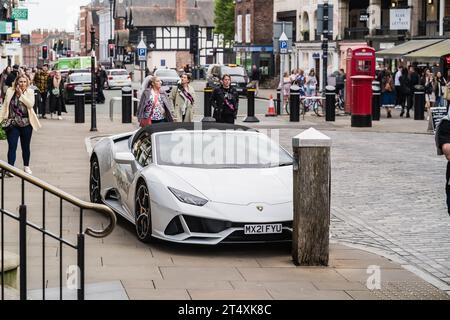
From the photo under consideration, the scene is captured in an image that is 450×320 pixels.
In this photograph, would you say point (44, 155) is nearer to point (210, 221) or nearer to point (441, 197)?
point (441, 197)

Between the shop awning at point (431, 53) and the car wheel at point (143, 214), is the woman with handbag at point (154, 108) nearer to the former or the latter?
the car wheel at point (143, 214)

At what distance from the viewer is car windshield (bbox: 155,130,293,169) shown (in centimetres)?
1125

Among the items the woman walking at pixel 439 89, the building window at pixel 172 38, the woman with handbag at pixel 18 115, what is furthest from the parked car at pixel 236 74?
the building window at pixel 172 38

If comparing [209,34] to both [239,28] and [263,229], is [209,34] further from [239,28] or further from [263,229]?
[263,229]

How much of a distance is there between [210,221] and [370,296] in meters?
2.21

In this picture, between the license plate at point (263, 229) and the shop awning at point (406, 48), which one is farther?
the shop awning at point (406, 48)

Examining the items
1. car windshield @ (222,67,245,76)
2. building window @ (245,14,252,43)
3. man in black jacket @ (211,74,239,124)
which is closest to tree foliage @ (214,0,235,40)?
building window @ (245,14,252,43)

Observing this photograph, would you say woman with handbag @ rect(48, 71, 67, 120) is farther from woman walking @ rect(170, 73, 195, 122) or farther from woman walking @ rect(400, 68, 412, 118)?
woman walking @ rect(170, 73, 195, 122)

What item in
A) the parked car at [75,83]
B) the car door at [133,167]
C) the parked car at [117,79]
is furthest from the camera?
the parked car at [117,79]

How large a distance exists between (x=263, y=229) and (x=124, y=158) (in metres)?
2.12

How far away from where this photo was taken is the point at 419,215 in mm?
12898

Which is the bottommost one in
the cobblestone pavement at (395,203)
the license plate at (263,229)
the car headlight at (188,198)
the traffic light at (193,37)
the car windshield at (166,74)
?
the cobblestone pavement at (395,203)

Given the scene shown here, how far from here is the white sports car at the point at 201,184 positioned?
10.1 meters
